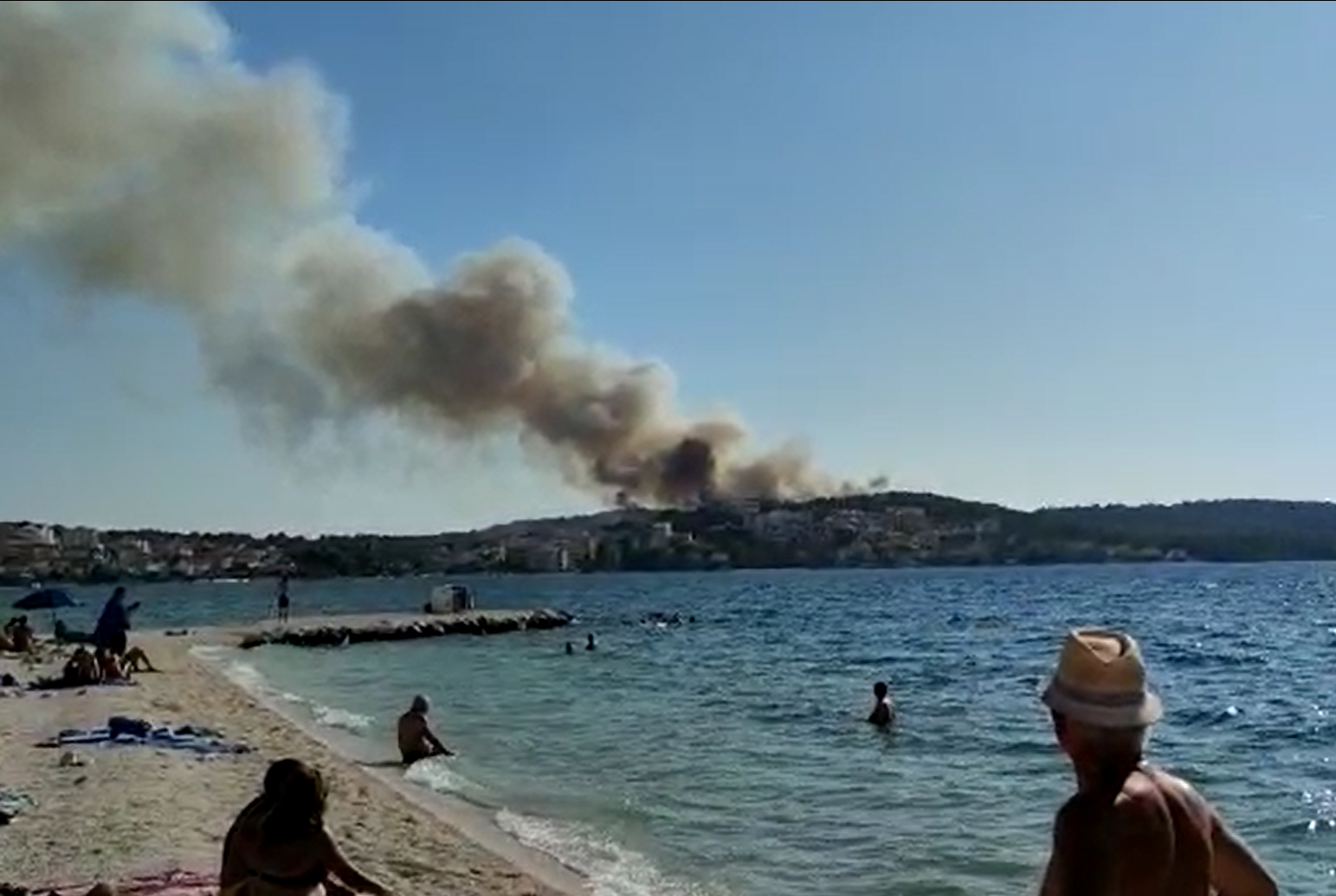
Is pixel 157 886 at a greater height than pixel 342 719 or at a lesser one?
greater

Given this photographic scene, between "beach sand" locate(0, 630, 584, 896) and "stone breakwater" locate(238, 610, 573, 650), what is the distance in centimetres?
3546

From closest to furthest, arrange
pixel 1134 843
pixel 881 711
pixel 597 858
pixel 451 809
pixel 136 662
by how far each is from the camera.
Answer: pixel 1134 843
pixel 597 858
pixel 451 809
pixel 881 711
pixel 136 662

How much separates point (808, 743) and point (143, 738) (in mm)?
8808

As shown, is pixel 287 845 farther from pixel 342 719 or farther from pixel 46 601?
pixel 46 601

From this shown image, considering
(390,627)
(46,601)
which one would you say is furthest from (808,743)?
(390,627)

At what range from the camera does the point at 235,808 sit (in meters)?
13.4

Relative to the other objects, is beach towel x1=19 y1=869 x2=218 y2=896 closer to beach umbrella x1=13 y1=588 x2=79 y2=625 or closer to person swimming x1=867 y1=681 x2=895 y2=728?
person swimming x1=867 y1=681 x2=895 y2=728

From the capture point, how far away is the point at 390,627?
61500mm

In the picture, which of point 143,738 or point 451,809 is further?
point 143,738

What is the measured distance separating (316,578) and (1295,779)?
188m

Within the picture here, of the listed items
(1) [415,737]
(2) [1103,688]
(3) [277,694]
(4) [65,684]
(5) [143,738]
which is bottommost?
(3) [277,694]

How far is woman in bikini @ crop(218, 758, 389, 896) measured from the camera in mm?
6645

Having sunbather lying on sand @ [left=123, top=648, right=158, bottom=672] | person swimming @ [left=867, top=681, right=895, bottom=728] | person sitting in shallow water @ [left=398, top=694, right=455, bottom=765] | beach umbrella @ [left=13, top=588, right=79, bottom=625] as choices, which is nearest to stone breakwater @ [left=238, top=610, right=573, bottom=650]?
beach umbrella @ [left=13, top=588, right=79, bottom=625]

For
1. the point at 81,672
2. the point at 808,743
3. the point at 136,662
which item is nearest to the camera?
the point at 808,743
